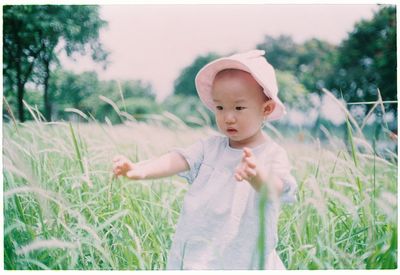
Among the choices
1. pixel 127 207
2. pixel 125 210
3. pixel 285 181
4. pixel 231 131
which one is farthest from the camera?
pixel 127 207

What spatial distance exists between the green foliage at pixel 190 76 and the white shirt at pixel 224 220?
36 centimetres

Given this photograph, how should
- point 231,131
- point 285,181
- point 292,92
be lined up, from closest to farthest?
point 285,181 → point 231,131 → point 292,92

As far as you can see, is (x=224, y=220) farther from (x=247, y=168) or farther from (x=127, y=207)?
(x=127, y=207)

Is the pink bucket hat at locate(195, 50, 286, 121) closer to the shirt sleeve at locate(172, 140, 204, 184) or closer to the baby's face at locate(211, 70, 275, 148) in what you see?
the baby's face at locate(211, 70, 275, 148)

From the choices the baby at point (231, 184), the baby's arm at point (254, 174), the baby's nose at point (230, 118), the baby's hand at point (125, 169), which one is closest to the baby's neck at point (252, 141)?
the baby at point (231, 184)

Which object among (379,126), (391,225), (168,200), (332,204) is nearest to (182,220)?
(168,200)

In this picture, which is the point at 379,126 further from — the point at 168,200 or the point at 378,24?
the point at 168,200

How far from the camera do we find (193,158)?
1481 mm

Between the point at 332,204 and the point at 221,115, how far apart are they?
1.72 feet

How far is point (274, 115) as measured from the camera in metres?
1.52

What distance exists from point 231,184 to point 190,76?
0.47m

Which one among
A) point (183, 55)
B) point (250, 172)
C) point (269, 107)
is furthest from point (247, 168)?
point (183, 55)

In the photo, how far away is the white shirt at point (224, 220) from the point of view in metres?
1.38

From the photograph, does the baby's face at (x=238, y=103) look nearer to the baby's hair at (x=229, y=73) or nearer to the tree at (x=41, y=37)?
the baby's hair at (x=229, y=73)
